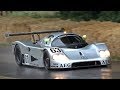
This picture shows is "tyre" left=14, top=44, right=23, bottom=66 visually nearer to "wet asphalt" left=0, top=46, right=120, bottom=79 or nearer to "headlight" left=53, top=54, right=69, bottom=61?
"wet asphalt" left=0, top=46, right=120, bottom=79

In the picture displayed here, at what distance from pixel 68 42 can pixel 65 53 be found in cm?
99

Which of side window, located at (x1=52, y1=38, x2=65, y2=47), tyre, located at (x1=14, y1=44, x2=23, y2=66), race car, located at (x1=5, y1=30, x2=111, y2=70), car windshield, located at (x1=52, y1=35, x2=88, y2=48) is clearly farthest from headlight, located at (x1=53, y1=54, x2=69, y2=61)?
tyre, located at (x1=14, y1=44, x2=23, y2=66)

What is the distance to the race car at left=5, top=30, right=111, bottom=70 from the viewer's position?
1379cm

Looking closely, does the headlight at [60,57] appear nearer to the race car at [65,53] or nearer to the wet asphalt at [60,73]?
the race car at [65,53]

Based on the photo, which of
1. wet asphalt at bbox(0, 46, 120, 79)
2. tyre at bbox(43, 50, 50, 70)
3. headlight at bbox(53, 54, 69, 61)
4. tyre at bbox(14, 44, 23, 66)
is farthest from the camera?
tyre at bbox(14, 44, 23, 66)

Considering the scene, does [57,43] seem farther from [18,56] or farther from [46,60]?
[18,56]

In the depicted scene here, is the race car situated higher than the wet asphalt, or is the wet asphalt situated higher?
the race car

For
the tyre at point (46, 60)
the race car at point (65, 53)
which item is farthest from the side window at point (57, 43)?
the tyre at point (46, 60)

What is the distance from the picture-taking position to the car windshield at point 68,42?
14680 mm

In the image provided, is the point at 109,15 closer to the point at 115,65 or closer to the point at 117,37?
the point at 117,37

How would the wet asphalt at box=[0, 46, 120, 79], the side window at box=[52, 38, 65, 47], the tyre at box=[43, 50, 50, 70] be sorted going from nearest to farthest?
the wet asphalt at box=[0, 46, 120, 79] → the tyre at box=[43, 50, 50, 70] → the side window at box=[52, 38, 65, 47]

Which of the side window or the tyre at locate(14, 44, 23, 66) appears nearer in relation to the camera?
the side window
